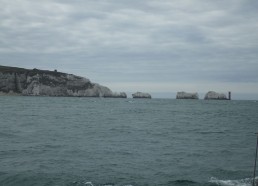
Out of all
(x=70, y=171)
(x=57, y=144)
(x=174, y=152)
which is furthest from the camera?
(x=57, y=144)

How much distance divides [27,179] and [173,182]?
9.19 meters

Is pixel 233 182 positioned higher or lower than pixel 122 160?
lower

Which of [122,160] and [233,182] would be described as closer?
[233,182]

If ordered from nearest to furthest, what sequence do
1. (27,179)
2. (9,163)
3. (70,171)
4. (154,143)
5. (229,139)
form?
(27,179) < (70,171) < (9,163) < (154,143) < (229,139)

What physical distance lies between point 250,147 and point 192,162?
1123 centimetres

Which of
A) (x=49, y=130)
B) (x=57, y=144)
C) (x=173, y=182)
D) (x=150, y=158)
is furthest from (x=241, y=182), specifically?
(x=49, y=130)

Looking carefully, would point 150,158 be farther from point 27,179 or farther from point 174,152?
point 27,179

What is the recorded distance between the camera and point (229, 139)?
44938 millimetres

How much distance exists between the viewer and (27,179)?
2327 centimetres

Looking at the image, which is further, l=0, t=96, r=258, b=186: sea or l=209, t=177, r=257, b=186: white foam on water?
l=0, t=96, r=258, b=186: sea

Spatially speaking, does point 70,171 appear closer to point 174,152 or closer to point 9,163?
point 9,163

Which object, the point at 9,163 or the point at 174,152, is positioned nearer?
the point at 9,163

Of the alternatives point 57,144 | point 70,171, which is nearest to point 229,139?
point 57,144

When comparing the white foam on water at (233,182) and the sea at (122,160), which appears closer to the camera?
the white foam on water at (233,182)
